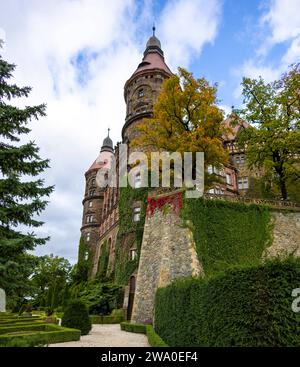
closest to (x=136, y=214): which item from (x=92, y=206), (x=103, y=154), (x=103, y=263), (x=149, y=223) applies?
(x=149, y=223)

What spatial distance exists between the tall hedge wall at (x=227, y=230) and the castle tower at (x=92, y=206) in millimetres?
27725

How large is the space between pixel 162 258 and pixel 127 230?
28.0 ft

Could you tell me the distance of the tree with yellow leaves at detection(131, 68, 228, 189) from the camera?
20875 millimetres

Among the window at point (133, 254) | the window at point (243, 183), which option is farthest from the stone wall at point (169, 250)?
the window at point (243, 183)

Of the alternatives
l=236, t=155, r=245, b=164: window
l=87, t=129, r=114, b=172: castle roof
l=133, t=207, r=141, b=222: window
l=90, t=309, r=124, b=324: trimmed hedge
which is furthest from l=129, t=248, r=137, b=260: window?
l=87, t=129, r=114, b=172: castle roof

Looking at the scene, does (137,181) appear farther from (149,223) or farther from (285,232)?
(285,232)

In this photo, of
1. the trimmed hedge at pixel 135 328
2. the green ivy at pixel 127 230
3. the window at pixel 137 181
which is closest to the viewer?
the trimmed hedge at pixel 135 328

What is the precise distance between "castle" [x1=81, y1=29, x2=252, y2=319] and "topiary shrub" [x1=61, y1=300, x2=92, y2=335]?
21.3 ft

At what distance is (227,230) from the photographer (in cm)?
1803

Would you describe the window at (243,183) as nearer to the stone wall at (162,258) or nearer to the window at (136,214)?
the window at (136,214)

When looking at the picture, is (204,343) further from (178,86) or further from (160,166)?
(178,86)

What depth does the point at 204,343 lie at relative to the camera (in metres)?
8.30

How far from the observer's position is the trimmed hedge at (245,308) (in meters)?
6.03

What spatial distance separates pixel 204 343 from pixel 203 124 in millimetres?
15804
